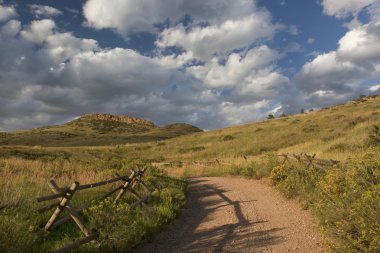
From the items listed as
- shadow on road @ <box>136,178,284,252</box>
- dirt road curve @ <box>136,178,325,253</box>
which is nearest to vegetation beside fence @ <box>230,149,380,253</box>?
dirt road curve @ <box>136,178,325,253</box>

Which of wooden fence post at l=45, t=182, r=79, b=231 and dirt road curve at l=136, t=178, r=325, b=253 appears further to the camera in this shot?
dirt road curve at l=136, t=178, r=325, b=253

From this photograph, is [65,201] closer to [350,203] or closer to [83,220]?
[83,220]

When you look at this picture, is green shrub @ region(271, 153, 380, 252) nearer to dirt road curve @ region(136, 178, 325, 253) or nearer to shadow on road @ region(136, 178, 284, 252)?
dirt road curve @ region(136, 178, 325, 253)

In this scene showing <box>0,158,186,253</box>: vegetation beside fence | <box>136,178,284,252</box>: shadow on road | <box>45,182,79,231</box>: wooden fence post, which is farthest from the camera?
<box>136,178,284,252</box>: shadow on road

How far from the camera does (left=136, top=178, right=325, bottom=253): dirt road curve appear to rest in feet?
31.3

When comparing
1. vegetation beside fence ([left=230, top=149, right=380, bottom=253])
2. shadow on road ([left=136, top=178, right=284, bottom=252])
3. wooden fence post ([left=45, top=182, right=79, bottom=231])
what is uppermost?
wooden fence post ([left=45, top=182, right=79, bottom=231])

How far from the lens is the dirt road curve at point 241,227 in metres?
9.53

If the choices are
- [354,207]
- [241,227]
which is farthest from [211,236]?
[354,207]

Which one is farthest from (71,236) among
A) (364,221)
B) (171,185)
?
(171,185)

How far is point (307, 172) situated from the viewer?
614 inches

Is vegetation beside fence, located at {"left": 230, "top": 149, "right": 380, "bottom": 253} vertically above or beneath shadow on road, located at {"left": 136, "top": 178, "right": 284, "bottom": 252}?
above

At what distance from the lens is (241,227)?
11.3 meters

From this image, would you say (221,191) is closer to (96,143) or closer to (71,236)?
(71,236)

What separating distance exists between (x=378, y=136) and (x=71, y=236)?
2359 centimetres
